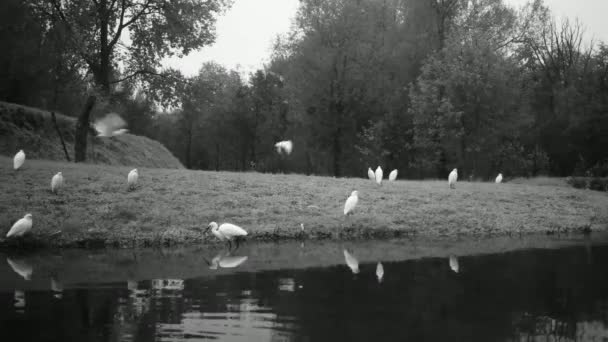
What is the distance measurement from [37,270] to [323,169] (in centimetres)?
4858

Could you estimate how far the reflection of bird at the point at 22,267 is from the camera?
1333cm

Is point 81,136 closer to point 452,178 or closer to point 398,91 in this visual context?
point 452,178

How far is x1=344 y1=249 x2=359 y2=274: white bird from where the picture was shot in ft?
47.0

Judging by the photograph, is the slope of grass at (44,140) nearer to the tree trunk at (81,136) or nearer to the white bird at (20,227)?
the tree trunk at (81,136)

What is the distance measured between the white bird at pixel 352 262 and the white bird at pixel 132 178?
11080 millimetres

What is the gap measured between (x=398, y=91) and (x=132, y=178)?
30.7m

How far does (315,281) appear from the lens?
1275 cm

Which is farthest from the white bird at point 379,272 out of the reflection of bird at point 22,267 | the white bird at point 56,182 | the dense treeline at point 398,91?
the dense treeline at point 398,91

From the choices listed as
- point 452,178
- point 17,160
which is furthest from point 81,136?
point 452,178

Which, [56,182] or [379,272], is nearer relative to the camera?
[379,272]

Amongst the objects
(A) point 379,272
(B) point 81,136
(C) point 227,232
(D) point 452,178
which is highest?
(B) point 81,136

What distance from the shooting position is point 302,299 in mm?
11000

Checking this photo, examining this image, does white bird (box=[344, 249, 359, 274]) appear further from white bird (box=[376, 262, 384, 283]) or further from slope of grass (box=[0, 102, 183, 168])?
slope of grass (box=[0, 102, 183, 168])

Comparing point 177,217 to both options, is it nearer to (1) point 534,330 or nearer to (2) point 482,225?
(2) point 482,225
